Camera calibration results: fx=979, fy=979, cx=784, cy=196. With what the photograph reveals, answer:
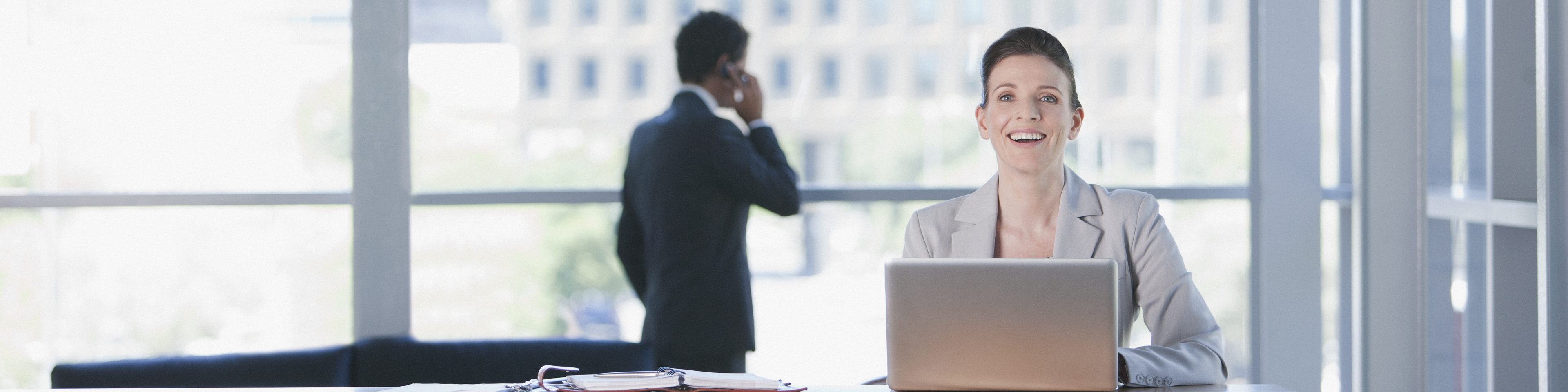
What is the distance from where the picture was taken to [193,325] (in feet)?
11.2

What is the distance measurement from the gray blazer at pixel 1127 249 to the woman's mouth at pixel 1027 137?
0.38 feet

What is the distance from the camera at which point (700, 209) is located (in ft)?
9.55

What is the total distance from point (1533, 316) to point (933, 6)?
6.05 ft

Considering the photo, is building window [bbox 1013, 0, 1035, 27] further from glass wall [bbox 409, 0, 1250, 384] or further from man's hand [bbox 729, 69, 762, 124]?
man's hand [bbox 729, 69, 762, 124]

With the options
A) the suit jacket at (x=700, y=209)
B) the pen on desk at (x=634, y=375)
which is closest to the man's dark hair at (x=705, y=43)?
the suit jacket at (x=700, y=209)

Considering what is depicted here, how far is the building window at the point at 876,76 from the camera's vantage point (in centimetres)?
331

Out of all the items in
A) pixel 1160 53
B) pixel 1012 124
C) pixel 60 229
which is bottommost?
pixel 60 229

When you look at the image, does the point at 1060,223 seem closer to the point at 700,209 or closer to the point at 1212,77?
the point at 700,209

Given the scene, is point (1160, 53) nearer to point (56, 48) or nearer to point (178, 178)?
point (178, 178)

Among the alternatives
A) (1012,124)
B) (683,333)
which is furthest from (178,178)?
(1012,124)

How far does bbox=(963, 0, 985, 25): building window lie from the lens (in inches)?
129

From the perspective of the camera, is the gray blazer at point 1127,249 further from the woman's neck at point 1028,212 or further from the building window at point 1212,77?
the building window at point 1212,77

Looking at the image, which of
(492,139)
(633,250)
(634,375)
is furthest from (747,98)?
(634,375)

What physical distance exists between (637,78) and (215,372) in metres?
1.53
